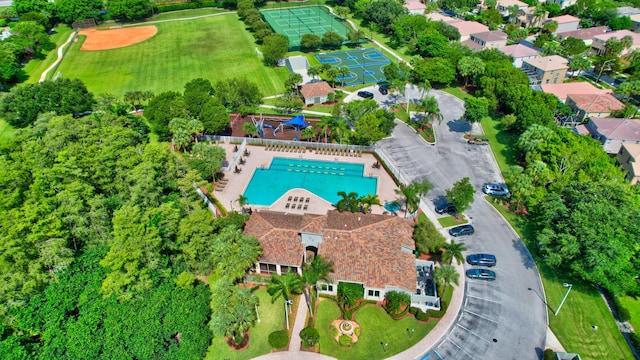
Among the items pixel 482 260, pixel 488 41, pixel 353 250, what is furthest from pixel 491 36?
pixel 353 250

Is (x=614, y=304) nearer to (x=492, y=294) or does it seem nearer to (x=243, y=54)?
(x=492, y=294)

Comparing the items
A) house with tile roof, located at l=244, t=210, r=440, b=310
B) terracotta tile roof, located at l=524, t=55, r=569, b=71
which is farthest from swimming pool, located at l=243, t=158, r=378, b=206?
terracotta tile roof, located at l=524, t=55, r=569, b=71

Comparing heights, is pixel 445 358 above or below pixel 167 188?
below

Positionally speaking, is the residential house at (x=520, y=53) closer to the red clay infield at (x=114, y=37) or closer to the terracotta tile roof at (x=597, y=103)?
the terracotta tile roof at (x=597, y=103)

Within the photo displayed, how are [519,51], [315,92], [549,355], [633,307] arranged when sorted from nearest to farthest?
[549,355], [633,307], [315,92], [519,51]

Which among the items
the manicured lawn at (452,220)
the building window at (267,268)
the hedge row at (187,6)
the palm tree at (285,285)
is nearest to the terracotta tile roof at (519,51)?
the manicured lawn at (452,220)

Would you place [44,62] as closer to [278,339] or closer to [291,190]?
[291,190]

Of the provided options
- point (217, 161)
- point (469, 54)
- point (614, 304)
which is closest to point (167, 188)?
point (217, 161)
